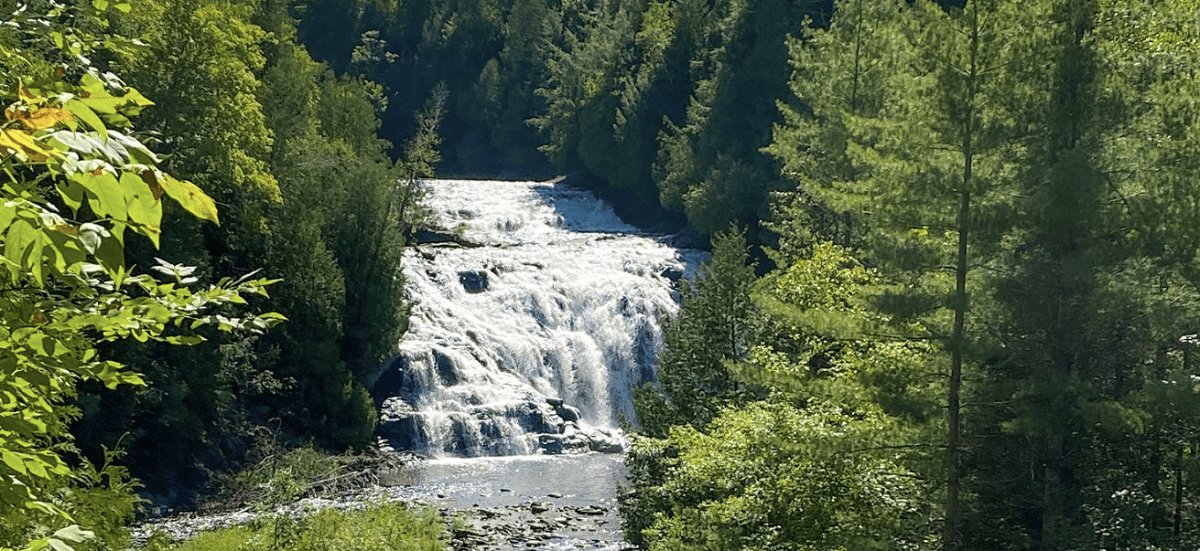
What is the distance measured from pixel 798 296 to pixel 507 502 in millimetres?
8032

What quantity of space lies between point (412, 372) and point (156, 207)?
28920 millimetres

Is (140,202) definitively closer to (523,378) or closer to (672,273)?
(523,378)

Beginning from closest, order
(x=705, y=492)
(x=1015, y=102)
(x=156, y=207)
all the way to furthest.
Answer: (x=156, y=207)
(x=1015, y=102)
(x=705, y=492)

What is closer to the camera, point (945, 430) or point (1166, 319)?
point (1166, 319)

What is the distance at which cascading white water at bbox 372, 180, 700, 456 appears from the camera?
2998 centimetres

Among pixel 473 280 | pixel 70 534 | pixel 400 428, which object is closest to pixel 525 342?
pixel 473 280

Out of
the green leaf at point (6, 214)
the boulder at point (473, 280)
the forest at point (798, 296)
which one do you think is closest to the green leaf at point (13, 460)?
the forest at point (798, 296)

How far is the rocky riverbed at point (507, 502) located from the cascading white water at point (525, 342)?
4.67 feet

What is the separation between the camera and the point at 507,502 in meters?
24.2

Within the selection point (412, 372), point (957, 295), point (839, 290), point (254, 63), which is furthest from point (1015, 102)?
point (412, 372)

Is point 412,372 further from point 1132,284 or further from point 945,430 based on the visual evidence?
point 1132,284

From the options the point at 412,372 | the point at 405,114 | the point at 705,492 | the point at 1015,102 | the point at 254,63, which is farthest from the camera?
the point at 405,114

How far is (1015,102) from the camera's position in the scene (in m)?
13.5

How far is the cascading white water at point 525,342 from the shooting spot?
2998cm
